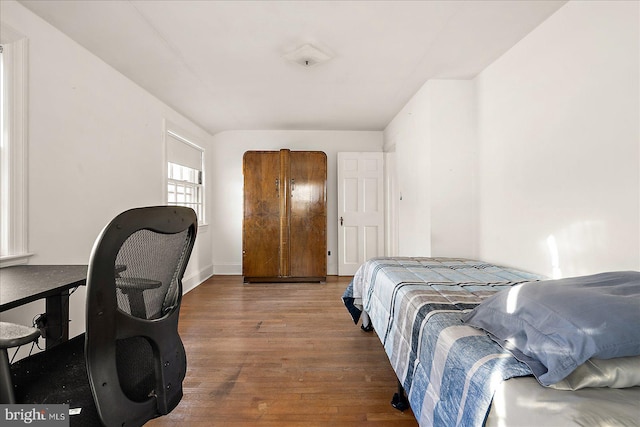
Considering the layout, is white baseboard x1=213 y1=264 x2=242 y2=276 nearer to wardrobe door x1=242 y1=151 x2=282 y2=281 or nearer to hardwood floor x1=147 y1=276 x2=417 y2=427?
wardrobe door x1=242 y1=151 x2=282 y2=281

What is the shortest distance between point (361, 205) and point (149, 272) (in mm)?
4023

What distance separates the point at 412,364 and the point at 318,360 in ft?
3.34

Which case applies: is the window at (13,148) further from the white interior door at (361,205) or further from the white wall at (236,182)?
the white interior door at (361,205)

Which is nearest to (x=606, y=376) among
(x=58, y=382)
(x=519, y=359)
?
(x=519, y=359)

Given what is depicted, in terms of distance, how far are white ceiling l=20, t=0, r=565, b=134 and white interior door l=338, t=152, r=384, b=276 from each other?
1.36 metres

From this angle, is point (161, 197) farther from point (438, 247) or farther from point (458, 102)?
point (458, 102)

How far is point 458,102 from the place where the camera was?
2.94 meters

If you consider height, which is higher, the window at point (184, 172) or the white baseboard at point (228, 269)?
the window at point (184, 172)

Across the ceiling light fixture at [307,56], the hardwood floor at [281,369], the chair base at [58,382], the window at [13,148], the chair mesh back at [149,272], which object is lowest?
the hardwood floor at [281,369]

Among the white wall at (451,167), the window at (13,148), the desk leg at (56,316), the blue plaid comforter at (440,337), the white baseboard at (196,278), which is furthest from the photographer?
the white baseboard at (196,278)

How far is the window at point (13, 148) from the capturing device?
1.73 meters

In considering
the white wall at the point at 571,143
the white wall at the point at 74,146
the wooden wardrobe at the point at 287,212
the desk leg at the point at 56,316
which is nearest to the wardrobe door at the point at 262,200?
the wooden wardrobe at the point at 287,212

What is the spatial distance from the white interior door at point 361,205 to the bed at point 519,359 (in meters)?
3.25

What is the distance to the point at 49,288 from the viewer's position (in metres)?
1.23
